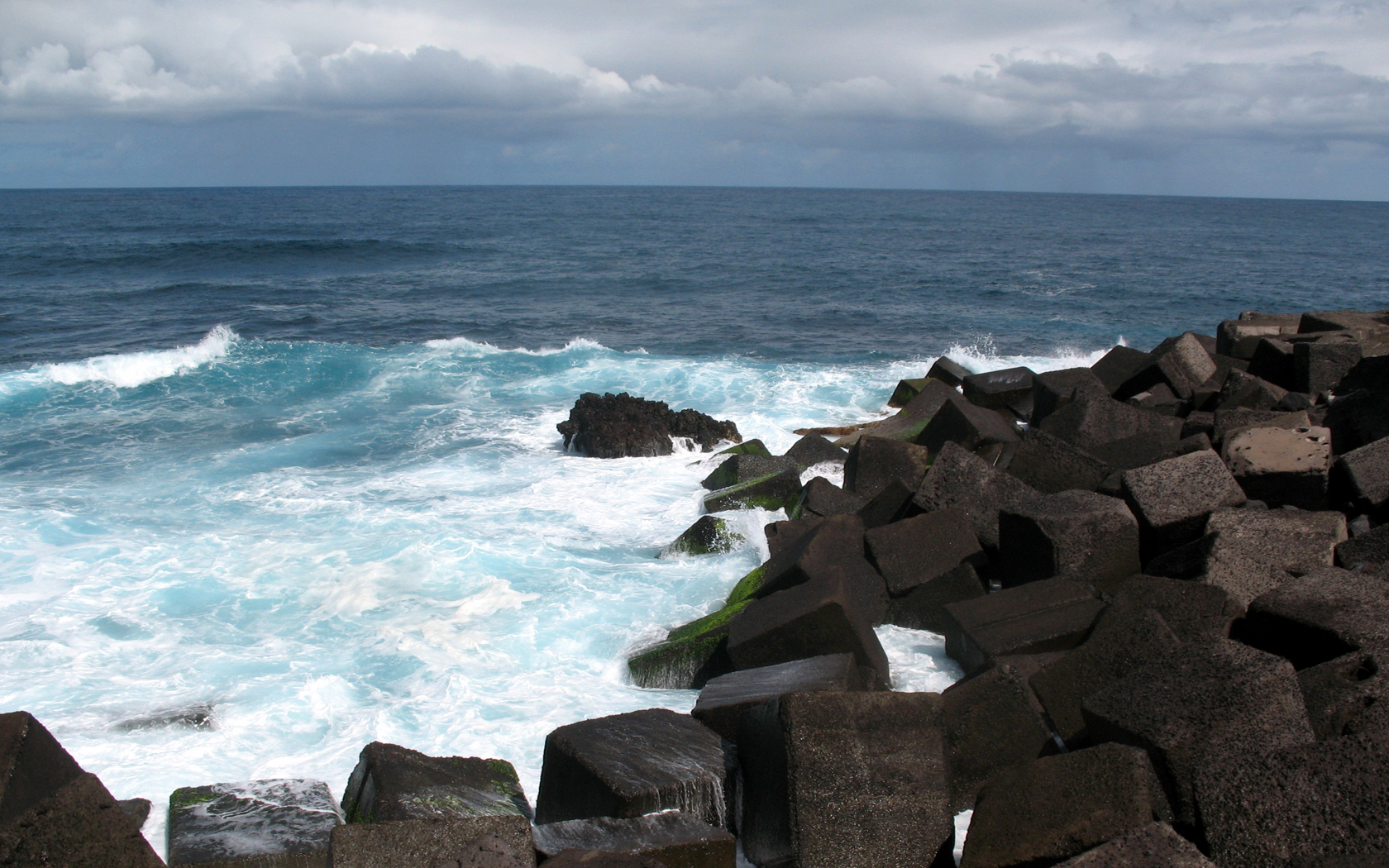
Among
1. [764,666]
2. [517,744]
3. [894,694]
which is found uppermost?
[894,694]

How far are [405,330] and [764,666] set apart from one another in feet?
62.9

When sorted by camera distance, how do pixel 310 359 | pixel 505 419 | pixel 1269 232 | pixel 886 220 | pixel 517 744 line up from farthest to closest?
pixel 886 220 < pixel 1269 232 < pixel 310 359 < pixel 505 419 < pixel 517 744

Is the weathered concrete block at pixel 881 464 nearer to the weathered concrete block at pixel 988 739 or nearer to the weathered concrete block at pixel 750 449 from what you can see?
the weathered concrete block at pixel 750 449

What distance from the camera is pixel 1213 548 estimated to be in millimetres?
4973

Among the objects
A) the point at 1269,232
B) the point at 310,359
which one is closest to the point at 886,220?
the point at 1269,232

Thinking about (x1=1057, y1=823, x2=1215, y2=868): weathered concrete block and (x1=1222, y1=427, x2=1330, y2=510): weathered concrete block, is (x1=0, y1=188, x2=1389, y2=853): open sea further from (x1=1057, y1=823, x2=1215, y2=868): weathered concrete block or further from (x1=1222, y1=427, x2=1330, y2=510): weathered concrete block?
(x1=1057, y1=823, x2=1215, y2=868): weathered concrete block

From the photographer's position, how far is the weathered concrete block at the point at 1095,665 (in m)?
4.06

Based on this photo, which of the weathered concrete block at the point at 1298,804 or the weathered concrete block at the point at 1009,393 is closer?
the weathered concrete block at the point at 1298,804

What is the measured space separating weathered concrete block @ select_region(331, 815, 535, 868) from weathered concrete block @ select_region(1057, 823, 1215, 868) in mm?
1714

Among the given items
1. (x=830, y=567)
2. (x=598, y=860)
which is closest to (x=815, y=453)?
(x=830, y=567)

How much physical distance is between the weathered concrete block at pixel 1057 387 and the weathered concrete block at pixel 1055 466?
2.52 metres

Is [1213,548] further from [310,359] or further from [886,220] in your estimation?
[886,220]

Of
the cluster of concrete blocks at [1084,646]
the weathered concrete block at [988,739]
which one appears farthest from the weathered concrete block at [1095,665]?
the weathered concrete block at [988,739]

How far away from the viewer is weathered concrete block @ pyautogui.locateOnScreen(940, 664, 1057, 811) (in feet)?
13.2
